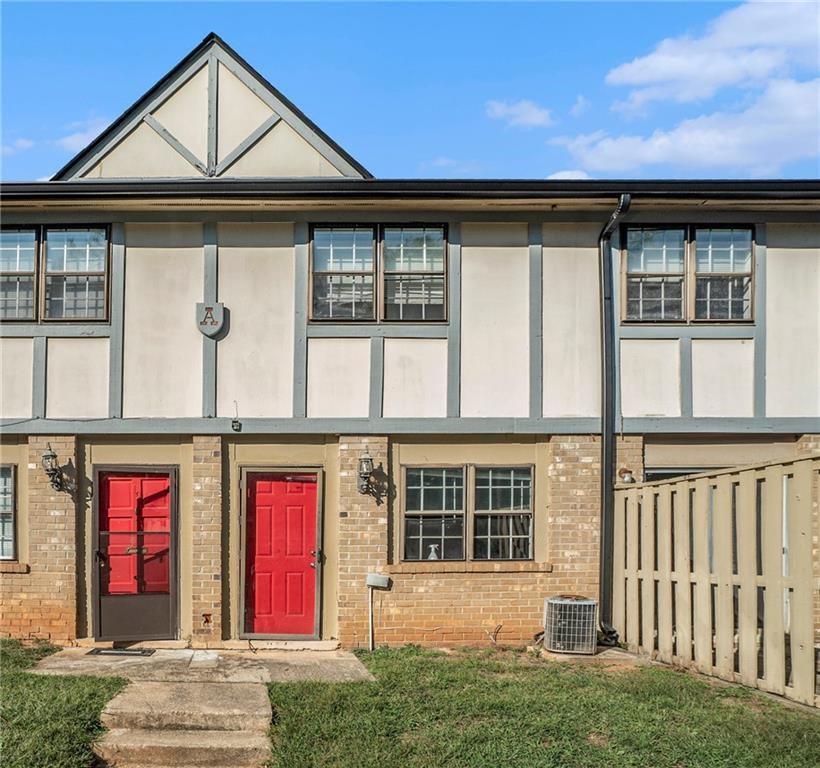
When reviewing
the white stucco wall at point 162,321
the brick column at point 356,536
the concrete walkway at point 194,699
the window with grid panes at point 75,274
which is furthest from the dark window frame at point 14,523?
the brick column at point 356,536

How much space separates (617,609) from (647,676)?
6.50ft

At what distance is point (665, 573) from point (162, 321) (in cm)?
658

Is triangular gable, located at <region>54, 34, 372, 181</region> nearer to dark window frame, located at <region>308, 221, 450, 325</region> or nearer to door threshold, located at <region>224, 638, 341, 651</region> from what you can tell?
dark window frame, located at <region>308, 221, 450, 325</region>

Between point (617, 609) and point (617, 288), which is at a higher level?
point (617, 288)

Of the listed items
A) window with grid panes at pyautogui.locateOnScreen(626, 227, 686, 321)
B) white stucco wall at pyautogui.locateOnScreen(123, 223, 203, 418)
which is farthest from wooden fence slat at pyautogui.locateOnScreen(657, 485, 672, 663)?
white stucco wall at pyautogui.locateOnScreen(123, 223, 203, 418)

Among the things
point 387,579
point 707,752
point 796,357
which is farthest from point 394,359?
point 707,752

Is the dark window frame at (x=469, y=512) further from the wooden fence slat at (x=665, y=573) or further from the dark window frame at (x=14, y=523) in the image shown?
the dark window frame at (x=14, y=523)

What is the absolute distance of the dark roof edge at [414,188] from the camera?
10.2 meters

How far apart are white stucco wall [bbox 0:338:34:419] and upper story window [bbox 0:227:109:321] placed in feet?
1.16

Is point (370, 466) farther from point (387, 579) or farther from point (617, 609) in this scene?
point (617, 609)

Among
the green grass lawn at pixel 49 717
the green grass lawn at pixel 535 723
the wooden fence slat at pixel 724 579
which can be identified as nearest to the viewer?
the green grass lawn at pixel 49 717

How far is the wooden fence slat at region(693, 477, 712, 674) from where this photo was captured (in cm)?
881

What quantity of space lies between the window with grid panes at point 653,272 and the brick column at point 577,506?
1613mm

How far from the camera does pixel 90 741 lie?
268 inches
